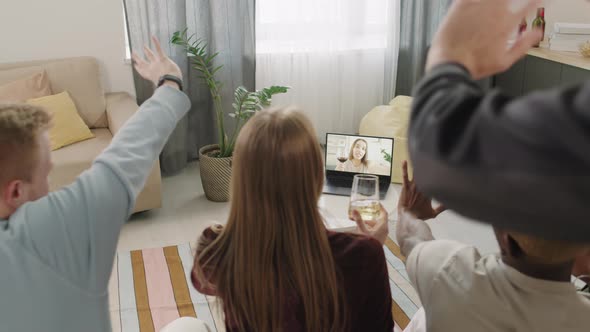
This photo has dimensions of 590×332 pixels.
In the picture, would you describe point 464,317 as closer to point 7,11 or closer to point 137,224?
point 137,224

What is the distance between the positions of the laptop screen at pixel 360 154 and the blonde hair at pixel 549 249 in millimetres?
1938

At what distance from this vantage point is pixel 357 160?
9.94 feet

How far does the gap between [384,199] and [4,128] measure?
5.86 ft

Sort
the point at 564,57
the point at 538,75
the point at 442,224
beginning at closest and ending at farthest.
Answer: the point at 442,224 → the point at 564,57 → the point at 538,75

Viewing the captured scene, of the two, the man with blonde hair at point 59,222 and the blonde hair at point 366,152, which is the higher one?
the man with blonde hair at point 59,222

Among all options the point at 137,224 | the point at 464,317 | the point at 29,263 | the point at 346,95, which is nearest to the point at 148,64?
the point at 29,263

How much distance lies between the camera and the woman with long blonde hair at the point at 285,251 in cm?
117

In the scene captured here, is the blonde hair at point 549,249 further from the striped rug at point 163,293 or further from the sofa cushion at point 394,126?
the sofa cushion at point 394,126

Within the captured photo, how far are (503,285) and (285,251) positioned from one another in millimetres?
427

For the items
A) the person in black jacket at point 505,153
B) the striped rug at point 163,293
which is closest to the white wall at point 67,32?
the striped rug at point 163,293

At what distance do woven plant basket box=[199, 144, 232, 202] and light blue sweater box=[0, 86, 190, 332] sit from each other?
7.52 feet

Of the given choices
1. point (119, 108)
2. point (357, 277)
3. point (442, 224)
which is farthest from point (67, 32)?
point (357, 277)

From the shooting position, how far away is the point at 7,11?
3559mm

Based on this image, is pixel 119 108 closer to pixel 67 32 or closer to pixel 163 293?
pixel 67 32
